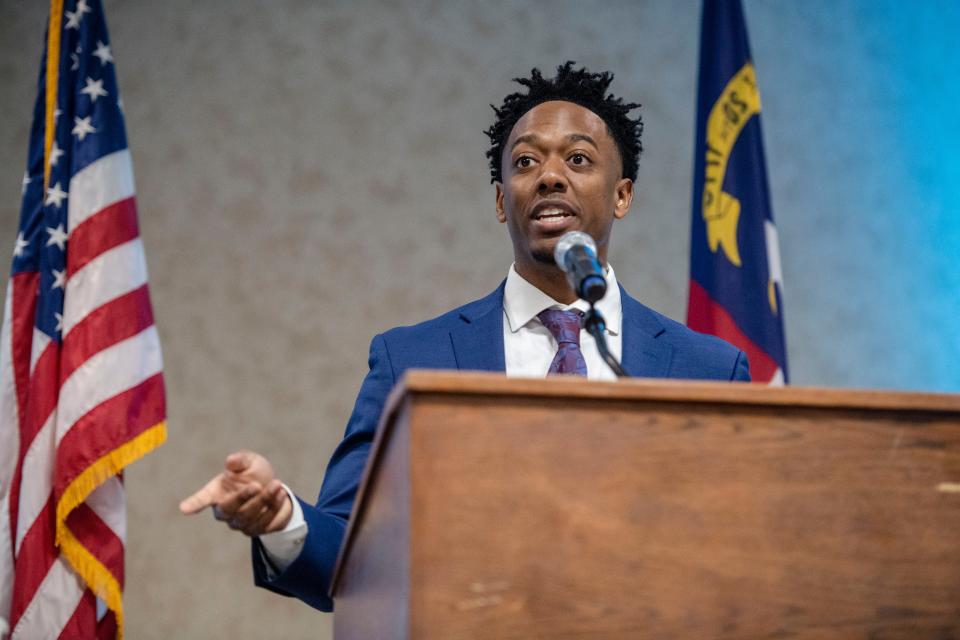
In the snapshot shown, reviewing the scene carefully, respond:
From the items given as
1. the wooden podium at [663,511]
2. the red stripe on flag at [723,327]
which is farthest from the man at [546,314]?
the red stripe on flag at [723,327]

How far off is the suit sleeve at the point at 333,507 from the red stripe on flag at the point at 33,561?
0.95 meters

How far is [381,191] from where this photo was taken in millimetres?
3678

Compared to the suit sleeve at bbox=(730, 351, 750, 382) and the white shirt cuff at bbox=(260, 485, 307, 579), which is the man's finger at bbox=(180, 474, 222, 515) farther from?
the suit sleeve at bbox=(730, 351, 750, 382)

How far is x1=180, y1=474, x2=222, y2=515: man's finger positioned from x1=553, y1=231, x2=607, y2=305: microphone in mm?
534

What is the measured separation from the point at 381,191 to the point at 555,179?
67.2 inches

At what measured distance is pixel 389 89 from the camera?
12.3ft

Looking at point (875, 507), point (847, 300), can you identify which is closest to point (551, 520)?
point (875, 507)

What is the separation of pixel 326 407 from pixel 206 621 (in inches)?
30.7

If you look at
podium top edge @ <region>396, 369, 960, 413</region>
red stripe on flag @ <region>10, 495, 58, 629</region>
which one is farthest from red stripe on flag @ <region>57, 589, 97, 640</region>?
podium top edge @ <region>396, 369, 960, 413</region>

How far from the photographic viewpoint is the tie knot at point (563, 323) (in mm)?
1964

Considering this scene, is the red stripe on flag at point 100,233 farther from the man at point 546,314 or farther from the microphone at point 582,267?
the microphone at point 582,267

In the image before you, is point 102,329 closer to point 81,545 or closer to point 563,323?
point 81,545

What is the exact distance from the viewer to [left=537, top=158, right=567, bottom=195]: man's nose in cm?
205

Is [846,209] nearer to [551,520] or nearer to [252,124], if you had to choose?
[252,124]
